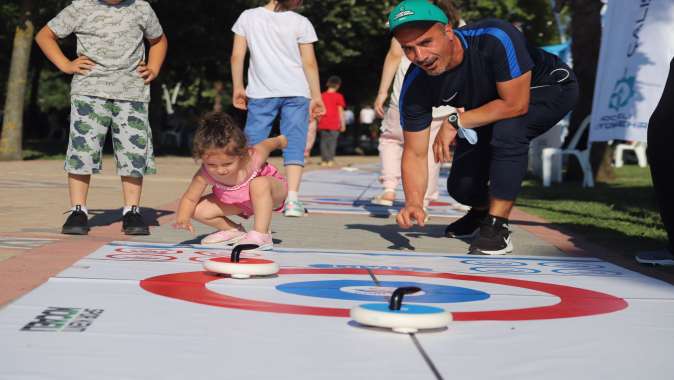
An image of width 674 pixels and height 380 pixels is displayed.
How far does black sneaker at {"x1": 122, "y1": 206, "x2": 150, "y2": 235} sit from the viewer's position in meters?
6.93

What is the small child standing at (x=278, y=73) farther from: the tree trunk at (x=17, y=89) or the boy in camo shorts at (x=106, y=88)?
the tree trunk at (x=17, y=89)

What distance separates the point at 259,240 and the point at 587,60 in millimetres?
14163

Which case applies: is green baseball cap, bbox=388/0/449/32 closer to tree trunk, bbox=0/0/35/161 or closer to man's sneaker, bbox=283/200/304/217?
man's sneaker, bbox=283/200/304/217

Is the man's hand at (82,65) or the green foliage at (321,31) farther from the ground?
the green foliage at (321,31)

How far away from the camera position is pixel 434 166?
980cm

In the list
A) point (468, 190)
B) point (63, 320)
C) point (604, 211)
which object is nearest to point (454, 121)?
point (468, 190)

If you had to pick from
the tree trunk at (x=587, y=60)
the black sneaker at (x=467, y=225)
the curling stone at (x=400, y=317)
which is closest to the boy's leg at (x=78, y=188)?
the black sneaker at (x=467, y=225)

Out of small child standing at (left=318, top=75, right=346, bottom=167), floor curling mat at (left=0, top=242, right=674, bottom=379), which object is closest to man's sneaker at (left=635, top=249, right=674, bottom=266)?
floor curling mat at (left=0, top=242, right=674, bottom=379)

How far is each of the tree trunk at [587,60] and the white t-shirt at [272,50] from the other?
11.1m

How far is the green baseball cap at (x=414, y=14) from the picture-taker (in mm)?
5629

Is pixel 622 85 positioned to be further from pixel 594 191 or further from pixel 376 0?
pixel 376 0

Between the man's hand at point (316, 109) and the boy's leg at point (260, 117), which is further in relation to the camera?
the man's hand at point (316, 109)

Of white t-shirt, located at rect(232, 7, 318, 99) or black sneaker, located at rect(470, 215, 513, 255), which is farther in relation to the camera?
white t-shirt, located at rect(232, 7, 318, 99)

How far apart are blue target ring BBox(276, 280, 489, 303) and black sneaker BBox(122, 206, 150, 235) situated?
2.36 meters
